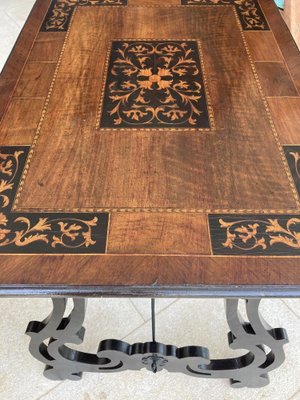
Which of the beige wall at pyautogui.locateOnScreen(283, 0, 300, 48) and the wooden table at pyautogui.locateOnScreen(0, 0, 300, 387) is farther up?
the beige wall at pyautogui.locateOnScreen(283, 0, 300, 48)

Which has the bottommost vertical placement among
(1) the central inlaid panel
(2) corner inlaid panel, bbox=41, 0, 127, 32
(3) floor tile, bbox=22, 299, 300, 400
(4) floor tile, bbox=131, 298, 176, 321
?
(3) floor tile, bbox=22, 299, 300, 400

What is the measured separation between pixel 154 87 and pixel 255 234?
486 mm

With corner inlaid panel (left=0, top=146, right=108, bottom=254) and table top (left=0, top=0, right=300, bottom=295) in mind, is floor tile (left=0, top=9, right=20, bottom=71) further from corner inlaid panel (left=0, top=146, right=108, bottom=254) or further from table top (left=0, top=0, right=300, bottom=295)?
corner inlaid panel (left=0, top=146, right=108, bottom=254)

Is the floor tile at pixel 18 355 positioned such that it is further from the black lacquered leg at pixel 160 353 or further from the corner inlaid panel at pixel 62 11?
the corner inlaid panel at pixel 62 11

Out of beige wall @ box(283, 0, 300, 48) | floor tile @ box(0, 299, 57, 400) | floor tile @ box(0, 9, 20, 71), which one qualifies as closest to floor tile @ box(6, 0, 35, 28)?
floor tile @ box(0, 9, 20, 71)

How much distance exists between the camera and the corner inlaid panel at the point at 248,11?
4.01 feet

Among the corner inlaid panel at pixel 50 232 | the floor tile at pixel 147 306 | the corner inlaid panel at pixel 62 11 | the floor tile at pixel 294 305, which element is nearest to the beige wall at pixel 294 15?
the corner inlaid panel at pixel 62 11

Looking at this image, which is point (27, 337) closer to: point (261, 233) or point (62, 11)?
point (261, 233)

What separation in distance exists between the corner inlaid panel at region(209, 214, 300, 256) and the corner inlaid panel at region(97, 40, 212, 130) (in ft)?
0.90

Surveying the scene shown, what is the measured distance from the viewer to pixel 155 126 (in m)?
0.93

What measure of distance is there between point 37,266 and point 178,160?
36 cm

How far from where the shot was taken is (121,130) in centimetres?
92

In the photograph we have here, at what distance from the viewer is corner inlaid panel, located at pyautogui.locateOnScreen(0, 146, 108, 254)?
706mm

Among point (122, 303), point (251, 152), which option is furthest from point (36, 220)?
point (122, 303)
